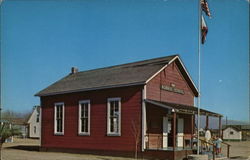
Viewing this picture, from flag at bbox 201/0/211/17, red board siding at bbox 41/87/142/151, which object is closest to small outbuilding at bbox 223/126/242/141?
red board siding at bbox 41/87/142/151

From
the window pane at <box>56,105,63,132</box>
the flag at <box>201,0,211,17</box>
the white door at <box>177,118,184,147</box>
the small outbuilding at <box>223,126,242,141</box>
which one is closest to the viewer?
the flag at <box>201,0,211,17</box>

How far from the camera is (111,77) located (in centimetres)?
2312

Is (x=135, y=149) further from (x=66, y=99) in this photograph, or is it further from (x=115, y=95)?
(x=66, y=99)

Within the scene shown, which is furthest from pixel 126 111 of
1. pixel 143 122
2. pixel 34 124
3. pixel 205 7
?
pixel 34 124

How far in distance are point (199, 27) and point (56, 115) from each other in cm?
1253

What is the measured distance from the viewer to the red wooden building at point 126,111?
19.5 meters

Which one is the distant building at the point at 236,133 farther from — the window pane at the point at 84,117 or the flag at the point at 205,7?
the flag at the point at 205,7

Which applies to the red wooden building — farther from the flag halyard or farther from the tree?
the tree

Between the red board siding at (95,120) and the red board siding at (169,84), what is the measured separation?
1.12m

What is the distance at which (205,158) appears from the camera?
1681cm

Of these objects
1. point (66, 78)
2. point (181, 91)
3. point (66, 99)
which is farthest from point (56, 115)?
point (181, 91)

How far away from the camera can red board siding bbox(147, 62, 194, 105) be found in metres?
20.4

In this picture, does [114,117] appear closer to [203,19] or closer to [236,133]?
[203,19]

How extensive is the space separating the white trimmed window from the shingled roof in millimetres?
1010
